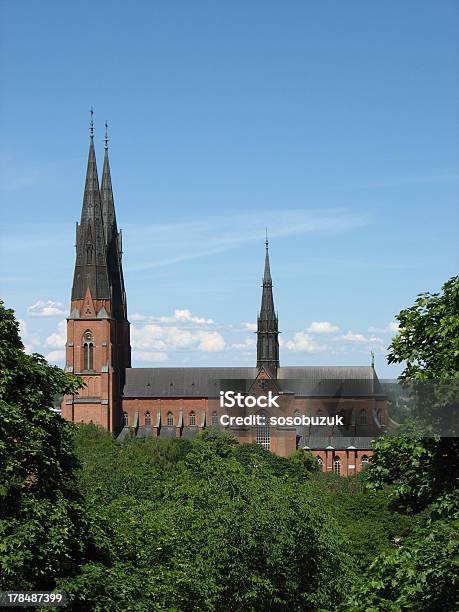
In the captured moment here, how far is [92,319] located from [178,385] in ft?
61.3

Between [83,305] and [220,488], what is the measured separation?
81.5 meters

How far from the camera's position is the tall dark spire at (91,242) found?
11212 cm

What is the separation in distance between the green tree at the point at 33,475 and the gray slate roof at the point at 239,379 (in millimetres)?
99283

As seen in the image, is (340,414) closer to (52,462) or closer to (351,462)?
(351,462)

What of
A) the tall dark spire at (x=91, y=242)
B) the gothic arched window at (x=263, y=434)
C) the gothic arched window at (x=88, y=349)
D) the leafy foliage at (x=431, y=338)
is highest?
the tall dark spire at (x=91, y=242)

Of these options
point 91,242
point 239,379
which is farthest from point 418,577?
point 239,379

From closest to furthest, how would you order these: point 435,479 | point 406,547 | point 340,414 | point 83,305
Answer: point 406,547
point 435,479
point 83,305
point 340,414

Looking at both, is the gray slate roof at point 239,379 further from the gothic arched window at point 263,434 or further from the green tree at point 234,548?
the green tree at point 234,548

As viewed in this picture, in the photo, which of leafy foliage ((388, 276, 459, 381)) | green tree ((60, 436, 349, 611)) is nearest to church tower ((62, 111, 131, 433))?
green tree ((60, 436, 349, 611))

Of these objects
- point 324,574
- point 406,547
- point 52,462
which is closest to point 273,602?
→ point 324,574

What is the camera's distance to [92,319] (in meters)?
113

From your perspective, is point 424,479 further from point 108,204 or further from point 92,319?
point 108,204

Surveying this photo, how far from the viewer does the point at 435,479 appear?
1748 centimetres

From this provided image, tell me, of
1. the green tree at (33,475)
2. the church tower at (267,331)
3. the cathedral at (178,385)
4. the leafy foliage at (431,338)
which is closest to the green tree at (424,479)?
the leafy foliage at (431,338)
